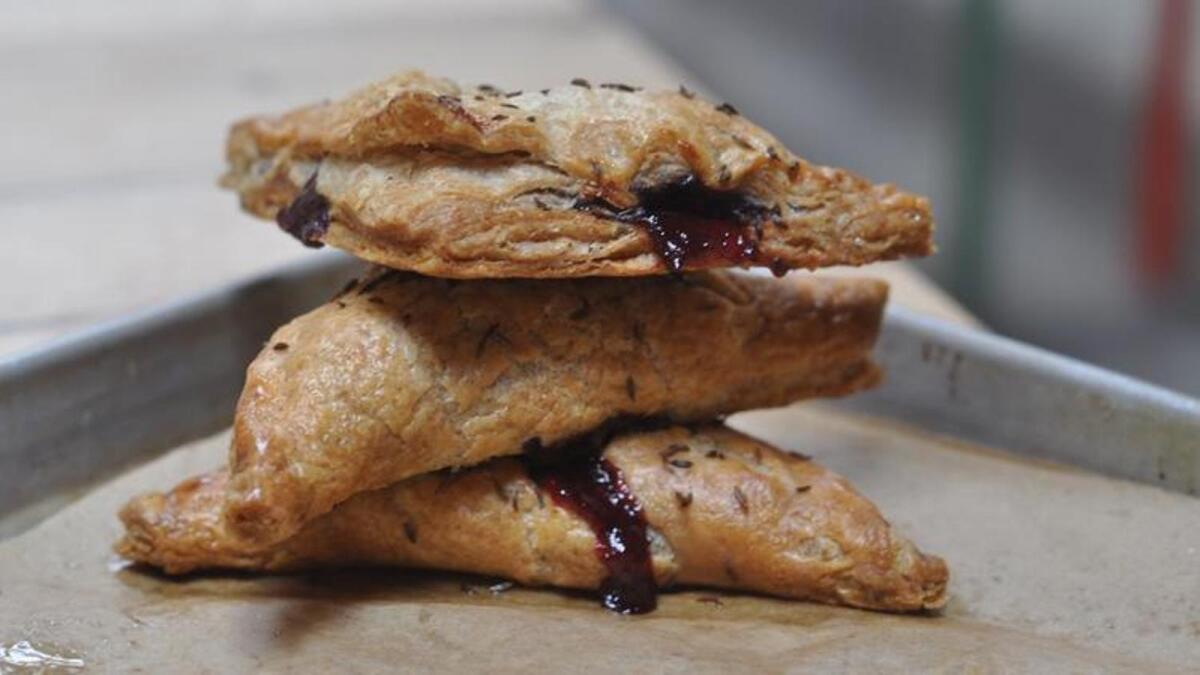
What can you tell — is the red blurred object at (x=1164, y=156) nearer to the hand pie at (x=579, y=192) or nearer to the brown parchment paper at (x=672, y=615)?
the brown parchment paper at (x=672, y=615)

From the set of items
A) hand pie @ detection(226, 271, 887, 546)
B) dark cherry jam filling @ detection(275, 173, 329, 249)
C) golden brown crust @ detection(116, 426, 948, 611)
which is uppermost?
dark cherry jam filling @ detection(275, 173, 329, 249)

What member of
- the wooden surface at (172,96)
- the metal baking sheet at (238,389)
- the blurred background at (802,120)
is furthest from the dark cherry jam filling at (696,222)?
the blurred background at (802,120)

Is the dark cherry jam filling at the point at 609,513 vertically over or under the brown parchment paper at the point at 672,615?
over

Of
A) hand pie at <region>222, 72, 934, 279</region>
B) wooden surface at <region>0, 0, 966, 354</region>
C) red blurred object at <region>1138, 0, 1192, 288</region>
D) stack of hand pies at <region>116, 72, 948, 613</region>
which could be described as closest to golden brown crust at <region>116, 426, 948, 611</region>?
stack of hand pies at <region>116, 72, 948, 613</region>

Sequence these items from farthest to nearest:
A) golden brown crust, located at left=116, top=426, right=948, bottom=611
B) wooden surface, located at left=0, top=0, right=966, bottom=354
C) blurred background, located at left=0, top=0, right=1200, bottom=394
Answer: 1. blurred background, located at left=0, top=0, right=1200, bottom=394
2. wooden surface, located at left=0, top=0, right=966, bottom=354
3. golden brown crust, located at left=116, top=426, right=948, bottom=611

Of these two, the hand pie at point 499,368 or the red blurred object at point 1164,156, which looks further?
the red blurred object at point 1164,156

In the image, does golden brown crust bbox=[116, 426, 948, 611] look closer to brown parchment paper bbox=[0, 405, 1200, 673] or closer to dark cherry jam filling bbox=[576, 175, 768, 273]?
brown parchment paper bbox=[0, 405, 1200, 673]

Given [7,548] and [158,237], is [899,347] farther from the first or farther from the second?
[158,237]
